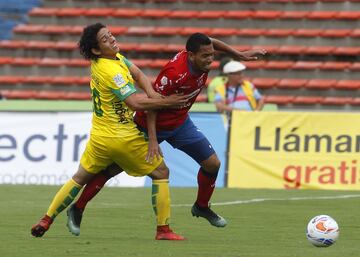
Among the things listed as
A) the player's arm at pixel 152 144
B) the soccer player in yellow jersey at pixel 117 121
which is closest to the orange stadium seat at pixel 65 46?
the soccer player in yellow jersey at pixel 117 121

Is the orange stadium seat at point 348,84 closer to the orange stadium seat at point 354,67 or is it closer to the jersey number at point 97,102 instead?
the orange stadium seat at point 354,67

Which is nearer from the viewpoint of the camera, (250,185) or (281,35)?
(250,185)

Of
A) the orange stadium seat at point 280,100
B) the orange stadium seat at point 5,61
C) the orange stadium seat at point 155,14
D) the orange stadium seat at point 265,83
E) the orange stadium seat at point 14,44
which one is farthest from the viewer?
the orange stadium seat at point 14,44

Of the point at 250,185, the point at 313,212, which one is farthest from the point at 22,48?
the point at 313,212

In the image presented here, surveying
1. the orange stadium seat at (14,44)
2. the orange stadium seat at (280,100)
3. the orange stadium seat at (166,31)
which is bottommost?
the orange stadium seat at (280,100)

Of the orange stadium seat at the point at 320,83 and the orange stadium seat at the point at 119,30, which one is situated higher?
the orange stadium seat at the point at 119,30

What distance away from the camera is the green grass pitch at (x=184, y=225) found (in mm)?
8891

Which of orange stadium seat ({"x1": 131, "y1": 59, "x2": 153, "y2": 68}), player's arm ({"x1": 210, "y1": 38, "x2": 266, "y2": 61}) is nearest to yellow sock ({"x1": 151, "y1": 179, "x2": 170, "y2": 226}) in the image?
player's arm ({"x1": 210, "y1": 38, "x2": 266, "y2": 61})

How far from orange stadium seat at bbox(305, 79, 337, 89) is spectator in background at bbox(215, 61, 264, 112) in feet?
14.1

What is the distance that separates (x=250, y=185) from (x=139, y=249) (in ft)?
27.0

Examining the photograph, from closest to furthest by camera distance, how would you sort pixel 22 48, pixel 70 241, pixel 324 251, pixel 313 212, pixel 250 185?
pixel 324 251
pixel 70 241
pixel 313 212
pixel 250 185
pixel 22 48

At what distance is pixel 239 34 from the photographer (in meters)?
23.3

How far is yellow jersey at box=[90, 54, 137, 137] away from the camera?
9.56 m

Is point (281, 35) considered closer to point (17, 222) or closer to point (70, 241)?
point (17, 222)
